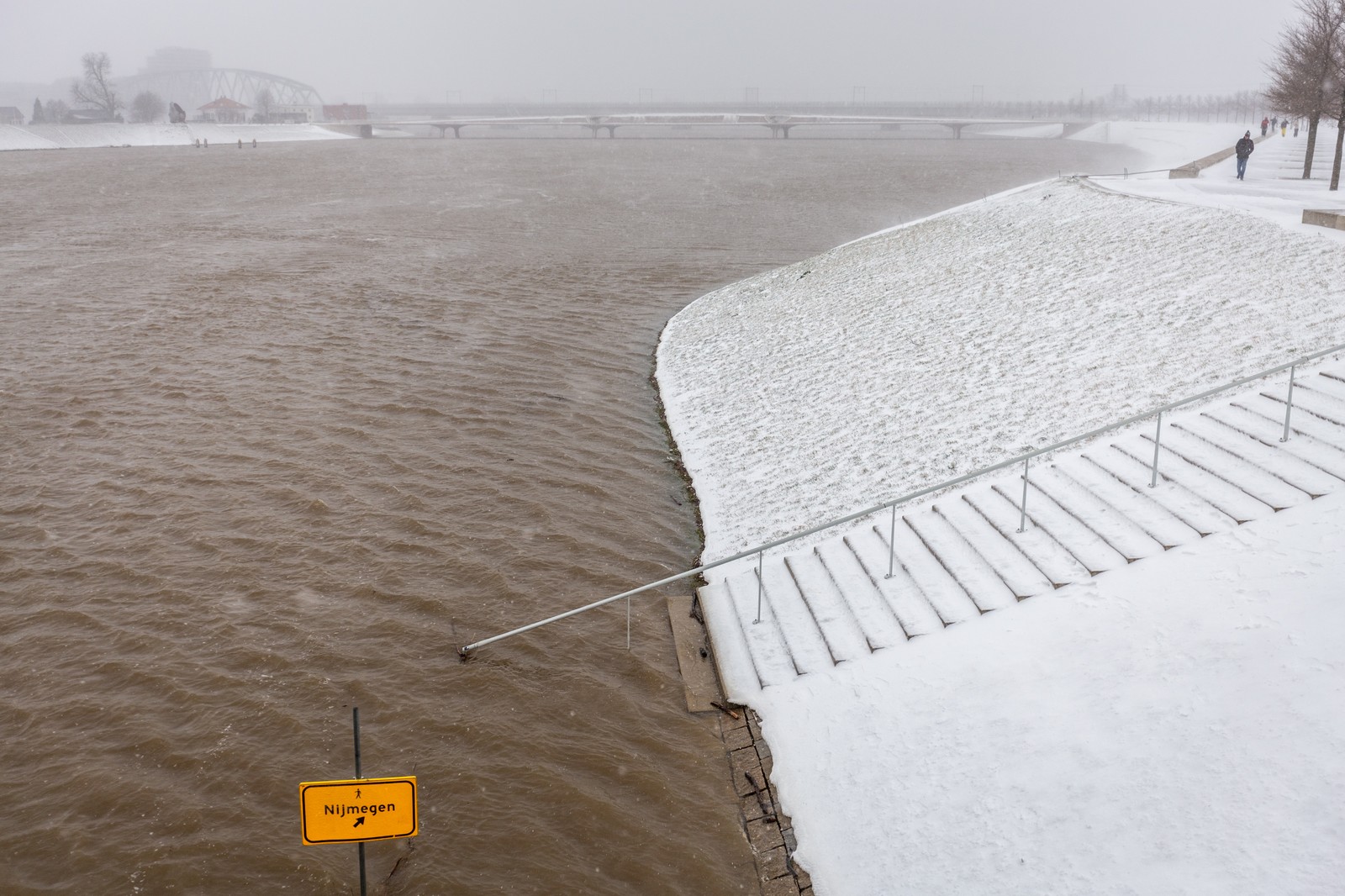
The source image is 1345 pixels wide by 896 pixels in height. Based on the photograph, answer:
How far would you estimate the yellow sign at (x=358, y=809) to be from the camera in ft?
19.6

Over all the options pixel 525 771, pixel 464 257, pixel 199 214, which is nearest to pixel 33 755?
pixel 525 771

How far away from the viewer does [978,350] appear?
16.5m

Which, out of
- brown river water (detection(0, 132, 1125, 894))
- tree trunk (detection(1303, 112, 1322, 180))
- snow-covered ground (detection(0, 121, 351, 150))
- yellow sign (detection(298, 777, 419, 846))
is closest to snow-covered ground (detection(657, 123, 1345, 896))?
brown river water (detection(0, 132, 1125, 894))

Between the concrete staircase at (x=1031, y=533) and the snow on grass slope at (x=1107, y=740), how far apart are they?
33 centimetres

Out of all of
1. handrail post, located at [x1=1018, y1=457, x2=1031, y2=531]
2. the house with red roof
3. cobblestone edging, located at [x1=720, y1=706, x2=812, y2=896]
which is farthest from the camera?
the house with red roof

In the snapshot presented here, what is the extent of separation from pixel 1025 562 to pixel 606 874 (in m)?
5.34

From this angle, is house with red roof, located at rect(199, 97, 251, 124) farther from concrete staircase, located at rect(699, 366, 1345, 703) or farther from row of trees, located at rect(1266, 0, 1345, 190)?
concrete staircase, located at rect(699, 366, 1345, 703)

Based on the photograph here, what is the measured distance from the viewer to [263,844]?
830cm

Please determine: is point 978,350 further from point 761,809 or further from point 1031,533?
point 761,809

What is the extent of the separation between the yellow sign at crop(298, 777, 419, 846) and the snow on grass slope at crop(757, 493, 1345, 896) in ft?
12.0

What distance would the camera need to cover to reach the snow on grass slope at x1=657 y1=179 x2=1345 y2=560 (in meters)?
13.3

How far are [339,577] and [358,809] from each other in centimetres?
686

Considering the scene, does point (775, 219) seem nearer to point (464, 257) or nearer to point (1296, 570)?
point (464, 257)

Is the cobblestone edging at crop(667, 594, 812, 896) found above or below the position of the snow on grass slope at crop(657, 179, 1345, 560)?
below
